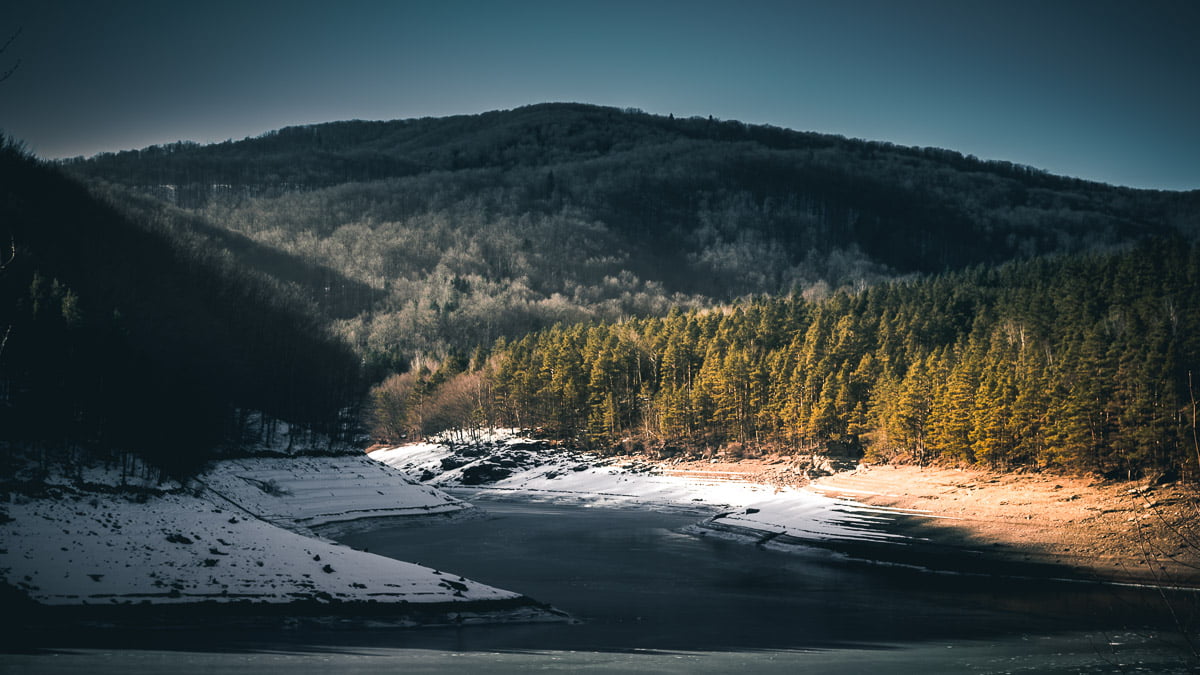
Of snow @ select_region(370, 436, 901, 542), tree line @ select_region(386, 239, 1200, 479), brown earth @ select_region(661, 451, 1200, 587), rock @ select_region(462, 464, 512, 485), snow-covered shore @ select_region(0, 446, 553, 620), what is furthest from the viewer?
rock @ select_region(462, 464, 512, 485)

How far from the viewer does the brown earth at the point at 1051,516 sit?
2161 inches

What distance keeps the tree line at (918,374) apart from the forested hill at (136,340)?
3559 cm

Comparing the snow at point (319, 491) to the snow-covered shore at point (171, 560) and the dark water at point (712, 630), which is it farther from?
the snow-covered shore at point (171, 560)

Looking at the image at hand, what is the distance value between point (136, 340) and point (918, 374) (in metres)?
74.3

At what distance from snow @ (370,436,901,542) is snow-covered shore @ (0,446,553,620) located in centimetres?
3736

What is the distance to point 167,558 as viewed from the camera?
41531 millimetres

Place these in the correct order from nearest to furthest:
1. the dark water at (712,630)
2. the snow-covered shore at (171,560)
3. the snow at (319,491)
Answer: the dark water at (712,630) → the snow-covered shore at (171,560) → the snow at (319,491)

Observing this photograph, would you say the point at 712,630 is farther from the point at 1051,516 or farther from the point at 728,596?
the point at 1051,516

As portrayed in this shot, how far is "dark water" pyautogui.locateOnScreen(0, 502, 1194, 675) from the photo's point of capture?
3112cm

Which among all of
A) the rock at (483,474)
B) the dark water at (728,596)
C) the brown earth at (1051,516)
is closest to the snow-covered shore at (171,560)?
the dark water at (728,596)

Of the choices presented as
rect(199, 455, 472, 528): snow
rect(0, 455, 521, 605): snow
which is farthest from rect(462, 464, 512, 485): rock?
rect(0, 455, 521, 605): snow

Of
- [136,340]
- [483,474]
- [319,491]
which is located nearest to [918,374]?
[319,491]

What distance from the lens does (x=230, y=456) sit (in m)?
84.2

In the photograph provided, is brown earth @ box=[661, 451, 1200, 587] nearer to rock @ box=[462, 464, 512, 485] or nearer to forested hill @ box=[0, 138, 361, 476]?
rock @ box=[462, 464, 512, 485]
